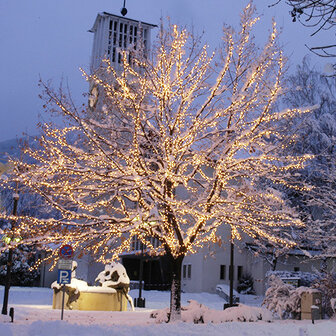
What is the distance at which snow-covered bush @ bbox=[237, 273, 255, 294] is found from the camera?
125 ft

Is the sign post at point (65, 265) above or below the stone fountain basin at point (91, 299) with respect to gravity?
above

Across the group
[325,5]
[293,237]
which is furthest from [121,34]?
[325,5]

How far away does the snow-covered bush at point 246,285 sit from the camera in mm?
38000

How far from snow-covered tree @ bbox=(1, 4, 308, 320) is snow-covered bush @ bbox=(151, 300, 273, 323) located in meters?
0.64

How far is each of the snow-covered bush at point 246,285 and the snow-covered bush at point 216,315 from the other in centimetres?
1980

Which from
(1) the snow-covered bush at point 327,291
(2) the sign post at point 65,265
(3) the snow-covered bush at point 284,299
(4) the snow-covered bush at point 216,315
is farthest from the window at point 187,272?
(2) the sign post at point 65,265

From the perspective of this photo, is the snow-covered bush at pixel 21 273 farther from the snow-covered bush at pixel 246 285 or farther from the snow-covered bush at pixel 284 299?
the snow-covered bush at pixel 284 299

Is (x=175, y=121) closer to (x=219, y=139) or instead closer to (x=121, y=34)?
(x=219, y=139)

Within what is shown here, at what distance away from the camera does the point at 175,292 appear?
16.9 meters

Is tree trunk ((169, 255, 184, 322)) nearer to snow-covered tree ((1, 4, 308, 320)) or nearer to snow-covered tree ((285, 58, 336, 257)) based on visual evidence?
snow-covered tree ((1, 4, 308, 320))

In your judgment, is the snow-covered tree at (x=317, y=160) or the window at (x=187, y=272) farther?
the window at (x=187, y=272)

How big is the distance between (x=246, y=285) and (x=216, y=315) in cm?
2151

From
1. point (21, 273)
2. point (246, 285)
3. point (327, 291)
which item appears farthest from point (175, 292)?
point (21, 273)

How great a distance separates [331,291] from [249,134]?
27.6 ft
